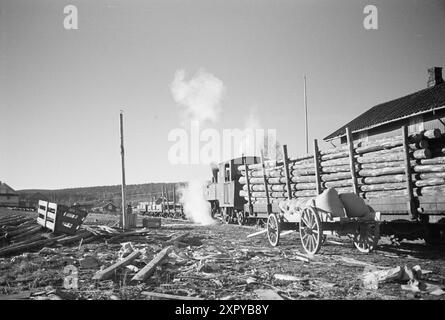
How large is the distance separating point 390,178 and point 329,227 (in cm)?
239

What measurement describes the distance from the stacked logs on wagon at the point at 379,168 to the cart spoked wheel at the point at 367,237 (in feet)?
4.14

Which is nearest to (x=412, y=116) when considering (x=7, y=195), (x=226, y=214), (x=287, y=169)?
(x=287, y=169)

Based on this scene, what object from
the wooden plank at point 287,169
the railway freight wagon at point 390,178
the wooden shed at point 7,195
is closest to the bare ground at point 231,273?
the railway freight wagon at point 390,178

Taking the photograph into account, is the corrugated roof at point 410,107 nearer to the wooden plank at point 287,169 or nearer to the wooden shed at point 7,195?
the wooden plank at point 287,169

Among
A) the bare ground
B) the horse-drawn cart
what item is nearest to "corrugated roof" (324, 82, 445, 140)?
the bare ground

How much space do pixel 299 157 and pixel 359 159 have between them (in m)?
2.87

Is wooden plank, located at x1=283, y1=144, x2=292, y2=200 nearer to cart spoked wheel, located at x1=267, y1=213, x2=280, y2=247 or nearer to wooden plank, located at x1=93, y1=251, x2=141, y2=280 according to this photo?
cart spoked wheel, located at x1=267, y1=213, x2=280, y2=247

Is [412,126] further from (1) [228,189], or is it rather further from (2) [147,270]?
(2) [147,270]

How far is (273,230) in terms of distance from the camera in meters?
9.91

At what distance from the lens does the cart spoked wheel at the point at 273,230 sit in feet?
31.1

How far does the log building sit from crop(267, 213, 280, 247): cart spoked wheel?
24.8 ft

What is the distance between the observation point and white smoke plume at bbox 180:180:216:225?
23.8 metres

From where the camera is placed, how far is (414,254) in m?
7.73
